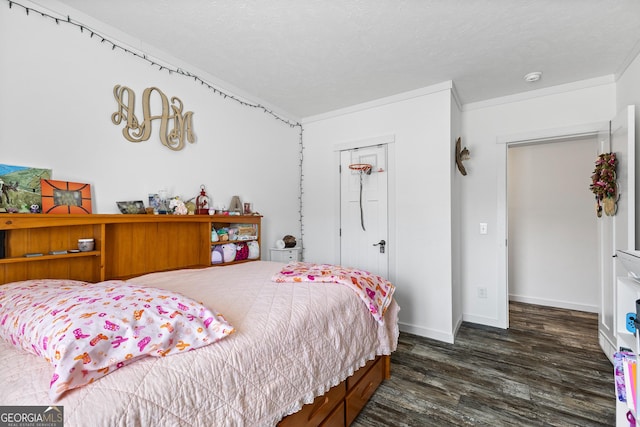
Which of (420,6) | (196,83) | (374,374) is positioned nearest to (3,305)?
(374,374)

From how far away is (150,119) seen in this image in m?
A: 2.30

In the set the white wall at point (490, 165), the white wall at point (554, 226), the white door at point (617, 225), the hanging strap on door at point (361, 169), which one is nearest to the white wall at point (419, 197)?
the hanging strap on door at point (361, 169)

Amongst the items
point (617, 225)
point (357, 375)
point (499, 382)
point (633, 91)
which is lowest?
point (499, 382)

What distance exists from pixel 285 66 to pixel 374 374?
103 inches

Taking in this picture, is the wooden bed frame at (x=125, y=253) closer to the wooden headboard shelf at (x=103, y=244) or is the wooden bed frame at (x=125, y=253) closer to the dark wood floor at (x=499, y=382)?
the wooden headboard shelf at (x=103, y=244)

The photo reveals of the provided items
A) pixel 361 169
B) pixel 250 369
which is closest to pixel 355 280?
pixel 250 369

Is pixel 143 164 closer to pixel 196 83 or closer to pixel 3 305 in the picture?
pixel 196 83

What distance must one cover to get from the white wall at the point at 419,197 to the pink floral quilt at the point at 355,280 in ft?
3.69

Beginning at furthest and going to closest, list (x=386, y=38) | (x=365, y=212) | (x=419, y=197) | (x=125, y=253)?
(x=365, y=212)
(x=419, y=197)
(x=386, y=38)
(x=125, y=253)

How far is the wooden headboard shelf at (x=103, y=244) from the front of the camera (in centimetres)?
162

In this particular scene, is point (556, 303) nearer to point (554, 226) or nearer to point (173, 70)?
point (554, 226)

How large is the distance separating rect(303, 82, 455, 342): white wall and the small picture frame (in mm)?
2350

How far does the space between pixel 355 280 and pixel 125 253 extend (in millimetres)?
1637

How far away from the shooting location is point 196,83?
266cm
